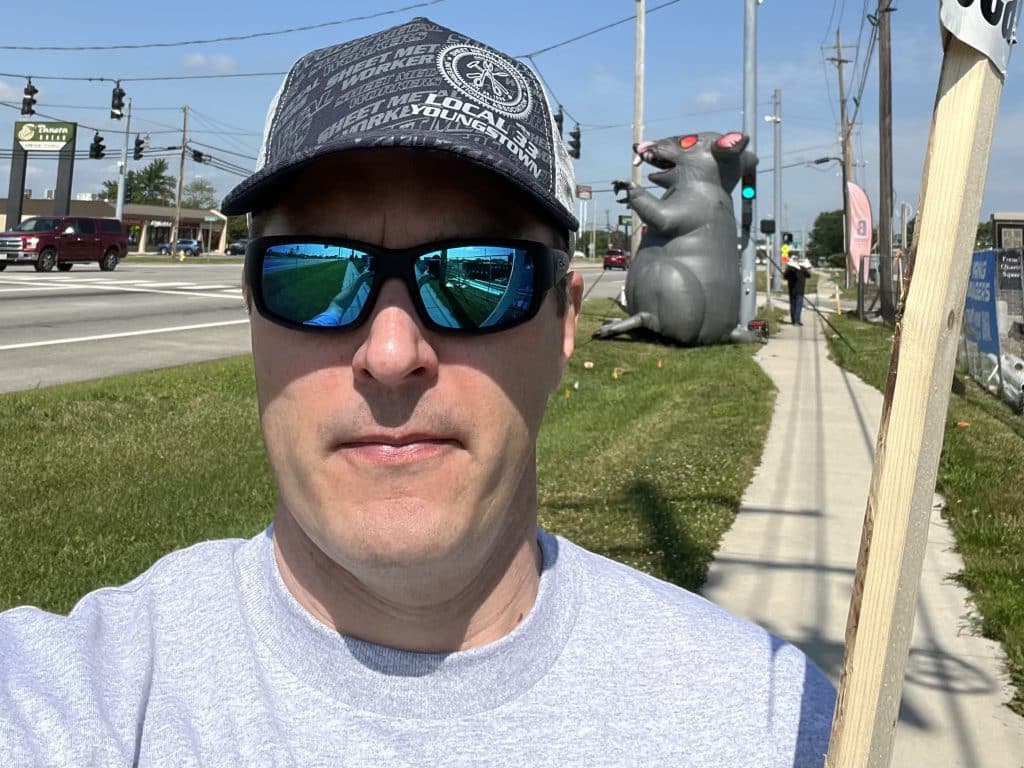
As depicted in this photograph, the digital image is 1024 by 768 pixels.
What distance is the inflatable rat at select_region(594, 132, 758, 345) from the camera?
13328mm

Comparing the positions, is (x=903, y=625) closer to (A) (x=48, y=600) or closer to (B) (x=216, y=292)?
(A) (x=48, y=600)

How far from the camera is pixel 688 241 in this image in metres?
13.5

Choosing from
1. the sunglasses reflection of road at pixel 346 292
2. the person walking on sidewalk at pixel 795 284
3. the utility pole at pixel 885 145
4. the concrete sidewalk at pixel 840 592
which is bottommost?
the concrete sidewalk at pixel 840 592

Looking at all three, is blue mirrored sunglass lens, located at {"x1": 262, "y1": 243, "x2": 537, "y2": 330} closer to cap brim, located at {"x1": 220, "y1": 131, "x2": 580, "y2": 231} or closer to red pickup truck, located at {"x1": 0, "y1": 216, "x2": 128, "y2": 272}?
cap brim, located at {"x1": 220, "y1": 131, "x2": 580, "y2": 231}

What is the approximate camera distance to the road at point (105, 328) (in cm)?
967

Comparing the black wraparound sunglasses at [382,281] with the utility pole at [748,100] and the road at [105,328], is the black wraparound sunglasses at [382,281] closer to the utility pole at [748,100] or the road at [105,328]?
the road at [105,328]

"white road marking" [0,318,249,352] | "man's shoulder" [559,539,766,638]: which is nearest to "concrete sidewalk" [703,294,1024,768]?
"man's shoulder" [559,539,766,638]

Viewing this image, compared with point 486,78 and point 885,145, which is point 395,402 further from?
point 885,145

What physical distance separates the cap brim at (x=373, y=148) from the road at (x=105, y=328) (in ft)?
26.0

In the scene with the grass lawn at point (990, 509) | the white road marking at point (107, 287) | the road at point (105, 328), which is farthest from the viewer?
the white road marking at point (107, 287)

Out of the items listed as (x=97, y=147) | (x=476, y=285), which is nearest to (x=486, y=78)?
(x=476, y=285)

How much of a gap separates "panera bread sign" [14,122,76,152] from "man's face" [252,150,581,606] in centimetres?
5877

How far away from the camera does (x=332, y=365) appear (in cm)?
118

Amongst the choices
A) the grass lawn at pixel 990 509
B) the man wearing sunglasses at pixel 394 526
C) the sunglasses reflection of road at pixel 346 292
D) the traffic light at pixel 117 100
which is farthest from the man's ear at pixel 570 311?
the traffic light at pixel 117 100
